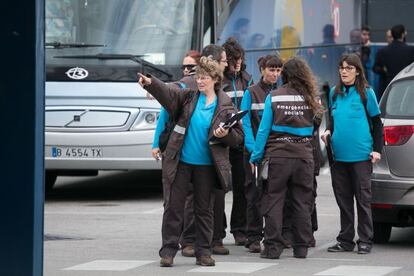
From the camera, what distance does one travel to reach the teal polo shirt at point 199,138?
10359 millimetres

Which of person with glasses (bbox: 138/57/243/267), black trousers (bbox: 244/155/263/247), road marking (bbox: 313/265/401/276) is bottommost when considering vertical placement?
road marking (bbox: 313/265/401/276)

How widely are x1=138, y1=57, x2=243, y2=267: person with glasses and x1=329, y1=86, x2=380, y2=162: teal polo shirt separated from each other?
1131 mm

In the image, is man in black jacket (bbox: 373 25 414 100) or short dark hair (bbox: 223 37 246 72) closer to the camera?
short dark hair (bbox: 223 37 246 72)

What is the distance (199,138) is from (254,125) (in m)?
1.14

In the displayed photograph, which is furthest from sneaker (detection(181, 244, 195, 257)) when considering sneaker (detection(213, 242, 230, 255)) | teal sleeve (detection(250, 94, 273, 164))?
teal sleeve (detection(250, 94, 273, 164))

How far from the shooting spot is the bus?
15.3 m

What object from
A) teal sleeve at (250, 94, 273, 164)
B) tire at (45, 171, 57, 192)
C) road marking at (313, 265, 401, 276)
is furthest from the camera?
tire at (45, 171, 57, 192)

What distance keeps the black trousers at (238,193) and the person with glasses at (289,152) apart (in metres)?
0.58

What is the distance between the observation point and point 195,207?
10477 mm

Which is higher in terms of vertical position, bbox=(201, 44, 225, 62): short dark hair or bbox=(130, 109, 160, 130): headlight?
bbox=(201, 44, 225, 62): short dark hair

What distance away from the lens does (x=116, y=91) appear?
50.6ft

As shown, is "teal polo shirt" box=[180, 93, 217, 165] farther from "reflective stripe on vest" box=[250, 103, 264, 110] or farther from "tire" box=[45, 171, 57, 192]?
"tire" box=[45, 171, 57, 192]

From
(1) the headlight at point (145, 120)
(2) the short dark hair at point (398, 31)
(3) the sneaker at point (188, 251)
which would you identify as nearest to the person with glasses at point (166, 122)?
(3) the sneaker at point (188, 251)

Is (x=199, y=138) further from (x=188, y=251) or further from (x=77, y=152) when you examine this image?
(x=77, y=152)
